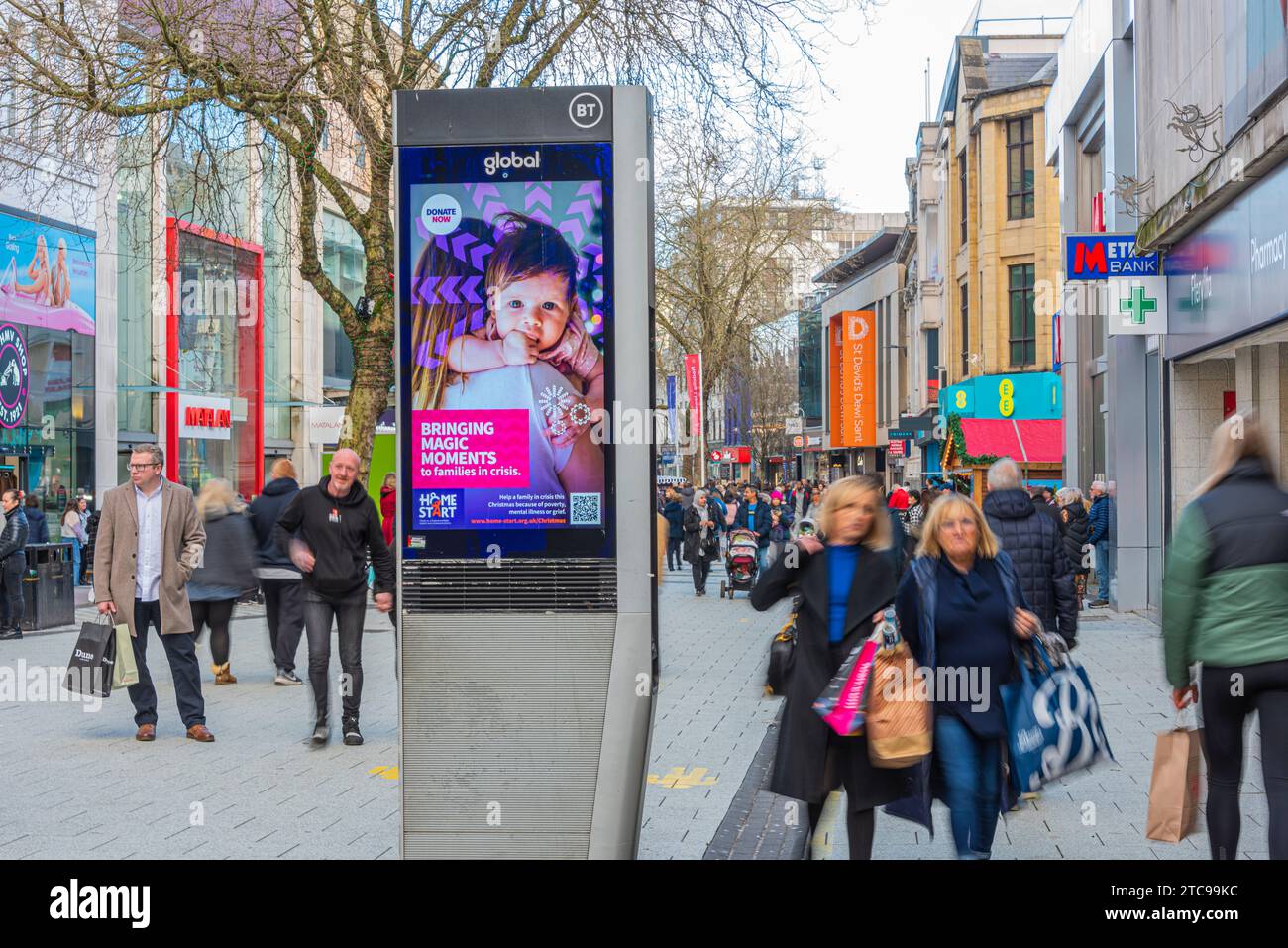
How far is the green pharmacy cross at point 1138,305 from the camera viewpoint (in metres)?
16.7

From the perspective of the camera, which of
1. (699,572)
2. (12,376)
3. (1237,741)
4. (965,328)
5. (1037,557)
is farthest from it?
(965,328)

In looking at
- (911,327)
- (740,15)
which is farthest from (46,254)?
(911,327)

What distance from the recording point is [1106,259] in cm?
1705

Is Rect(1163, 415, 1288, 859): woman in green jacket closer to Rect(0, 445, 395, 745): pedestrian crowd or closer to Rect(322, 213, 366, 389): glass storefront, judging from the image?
Rect(0, 445, 395, 745): pedestrian crowd

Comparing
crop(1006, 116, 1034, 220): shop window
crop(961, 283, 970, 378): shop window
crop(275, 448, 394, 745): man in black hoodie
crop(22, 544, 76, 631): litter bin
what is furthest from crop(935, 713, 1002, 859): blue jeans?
crop(961, 283, 970, 378): shop window

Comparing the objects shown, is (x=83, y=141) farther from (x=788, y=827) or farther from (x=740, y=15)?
(x=788, y=827)

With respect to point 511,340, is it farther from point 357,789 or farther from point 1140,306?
point 1140,306

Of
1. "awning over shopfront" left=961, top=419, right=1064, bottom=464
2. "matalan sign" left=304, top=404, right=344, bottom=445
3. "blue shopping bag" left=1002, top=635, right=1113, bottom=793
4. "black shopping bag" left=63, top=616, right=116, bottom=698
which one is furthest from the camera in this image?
"matalan sign" left=304, top=404, right=344, bottom=445

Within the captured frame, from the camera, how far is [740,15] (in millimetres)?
14633

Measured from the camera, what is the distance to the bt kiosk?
5.07 meters

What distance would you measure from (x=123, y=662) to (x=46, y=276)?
1996 centimetres

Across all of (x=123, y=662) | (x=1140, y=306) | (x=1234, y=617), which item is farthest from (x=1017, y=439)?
(x=1234, y=617)

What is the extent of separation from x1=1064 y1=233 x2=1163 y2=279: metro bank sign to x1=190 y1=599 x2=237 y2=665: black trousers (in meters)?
10.5

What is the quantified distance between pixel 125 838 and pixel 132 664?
103 inches
